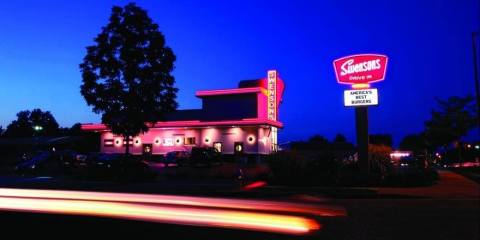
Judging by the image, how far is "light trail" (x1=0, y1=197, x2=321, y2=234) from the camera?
3128 millimetres

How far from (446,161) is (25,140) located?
59.3 metres

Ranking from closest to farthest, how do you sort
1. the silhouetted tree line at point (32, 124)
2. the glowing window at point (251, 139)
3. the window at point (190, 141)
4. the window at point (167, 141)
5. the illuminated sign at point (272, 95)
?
the illuminated sign at point (272, 95) → the glowing window at point (251, 139) → the window at point (190, 141) → the window at point (167, 141) → the silhouetted tree line at point (32, 124)

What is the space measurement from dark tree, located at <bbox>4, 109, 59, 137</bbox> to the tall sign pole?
331 ft

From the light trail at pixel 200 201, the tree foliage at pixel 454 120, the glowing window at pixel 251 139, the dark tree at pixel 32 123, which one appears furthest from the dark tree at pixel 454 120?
the dark tree at pixel 32 123

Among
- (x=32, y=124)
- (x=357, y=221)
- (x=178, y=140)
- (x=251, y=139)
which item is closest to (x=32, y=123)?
(x=32, y=124)

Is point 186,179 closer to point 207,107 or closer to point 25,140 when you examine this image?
point 207,107

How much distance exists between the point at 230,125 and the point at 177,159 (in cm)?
854

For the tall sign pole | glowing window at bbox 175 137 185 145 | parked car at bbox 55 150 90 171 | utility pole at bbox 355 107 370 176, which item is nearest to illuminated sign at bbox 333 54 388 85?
the tall sign pole

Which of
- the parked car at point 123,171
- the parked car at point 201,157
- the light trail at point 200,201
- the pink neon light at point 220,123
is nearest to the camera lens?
the light trail at point 200,201

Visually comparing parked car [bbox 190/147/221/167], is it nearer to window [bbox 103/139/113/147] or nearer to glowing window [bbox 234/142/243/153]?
glowing window [bbox 234/142/243/153]

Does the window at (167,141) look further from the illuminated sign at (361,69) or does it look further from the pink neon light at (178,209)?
Answer: the pink neon light at (178,209)

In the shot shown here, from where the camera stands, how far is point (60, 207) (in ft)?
11.2

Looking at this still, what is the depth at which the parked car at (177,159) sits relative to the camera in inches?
1836

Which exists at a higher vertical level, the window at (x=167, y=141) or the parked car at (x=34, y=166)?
the window at (x=167, y=141)
